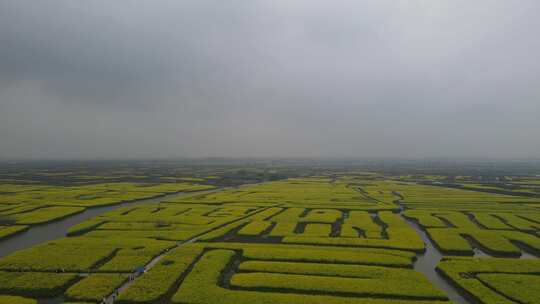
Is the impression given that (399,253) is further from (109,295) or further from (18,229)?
(18,229)

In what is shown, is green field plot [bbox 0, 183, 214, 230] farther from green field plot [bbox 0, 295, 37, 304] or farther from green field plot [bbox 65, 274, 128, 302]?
green field plot [bbox 65, 274, 128, 302]

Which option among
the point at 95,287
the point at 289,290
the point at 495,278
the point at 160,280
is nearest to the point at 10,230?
the point at 95,287

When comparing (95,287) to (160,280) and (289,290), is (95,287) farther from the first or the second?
(289,290)

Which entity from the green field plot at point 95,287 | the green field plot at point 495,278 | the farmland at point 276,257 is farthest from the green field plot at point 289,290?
the green field plot at point 95,287

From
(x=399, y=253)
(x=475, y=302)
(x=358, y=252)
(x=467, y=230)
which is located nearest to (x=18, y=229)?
(x=358, y=252)

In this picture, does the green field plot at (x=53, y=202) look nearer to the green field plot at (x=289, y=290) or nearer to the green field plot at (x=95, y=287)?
the green field plot at (x=95, y=287)

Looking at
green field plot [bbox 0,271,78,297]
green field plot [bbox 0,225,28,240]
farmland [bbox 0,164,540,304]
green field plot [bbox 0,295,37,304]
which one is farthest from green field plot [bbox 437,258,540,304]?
green field plot [bbox 0,225,28,240]

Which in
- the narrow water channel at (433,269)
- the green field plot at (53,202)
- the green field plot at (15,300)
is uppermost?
the green field plot at (53,202)
